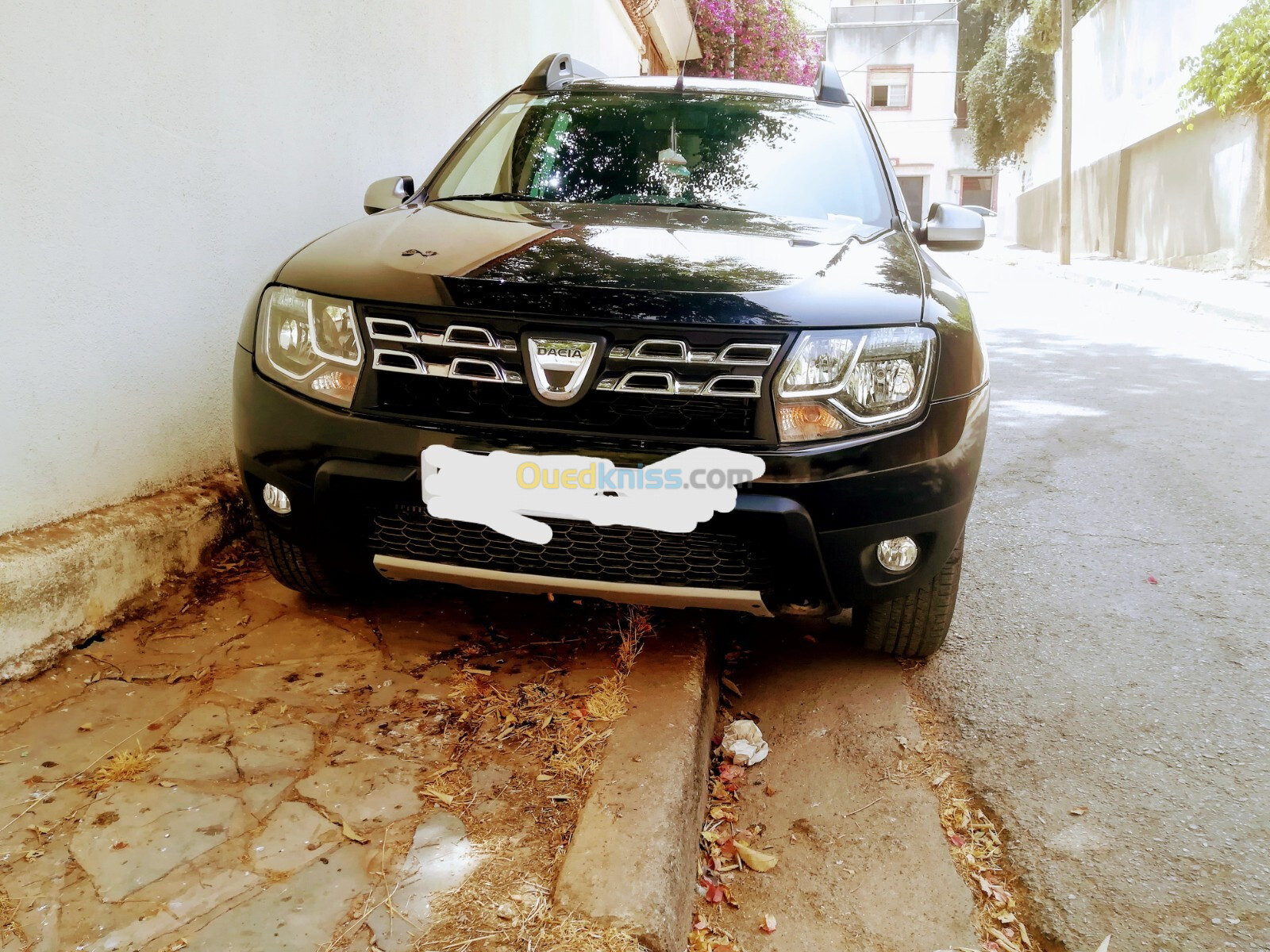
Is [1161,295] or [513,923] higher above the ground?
[1161,295]

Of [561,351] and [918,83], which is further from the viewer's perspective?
[918,83]

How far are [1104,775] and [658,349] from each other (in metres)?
1.43

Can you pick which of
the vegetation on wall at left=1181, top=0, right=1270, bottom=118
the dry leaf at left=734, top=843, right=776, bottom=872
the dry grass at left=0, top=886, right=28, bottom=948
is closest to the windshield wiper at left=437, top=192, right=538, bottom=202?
the dry leaf at left=734, top=843, right=776, bottom=872

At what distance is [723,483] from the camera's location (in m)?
2.10

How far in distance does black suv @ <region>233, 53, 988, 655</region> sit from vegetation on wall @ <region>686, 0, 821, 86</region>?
14.0m

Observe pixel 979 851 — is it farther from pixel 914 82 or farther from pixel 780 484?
pixel 914 82

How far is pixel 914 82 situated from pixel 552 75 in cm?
3423

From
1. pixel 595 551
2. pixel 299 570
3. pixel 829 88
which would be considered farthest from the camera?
pixel 829 88

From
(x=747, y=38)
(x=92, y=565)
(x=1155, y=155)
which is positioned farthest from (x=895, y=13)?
(x=92, y=565)

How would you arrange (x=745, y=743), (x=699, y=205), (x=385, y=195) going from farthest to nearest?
(x=385, y=195)
(x=699, y=205)
(x=745, y=743)

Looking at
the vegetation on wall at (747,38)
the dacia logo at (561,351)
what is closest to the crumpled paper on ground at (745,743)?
the dacia logo at (561,351)

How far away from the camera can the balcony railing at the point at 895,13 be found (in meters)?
33.6

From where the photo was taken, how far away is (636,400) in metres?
2.10

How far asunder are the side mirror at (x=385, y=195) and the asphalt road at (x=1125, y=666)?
2245 mm
